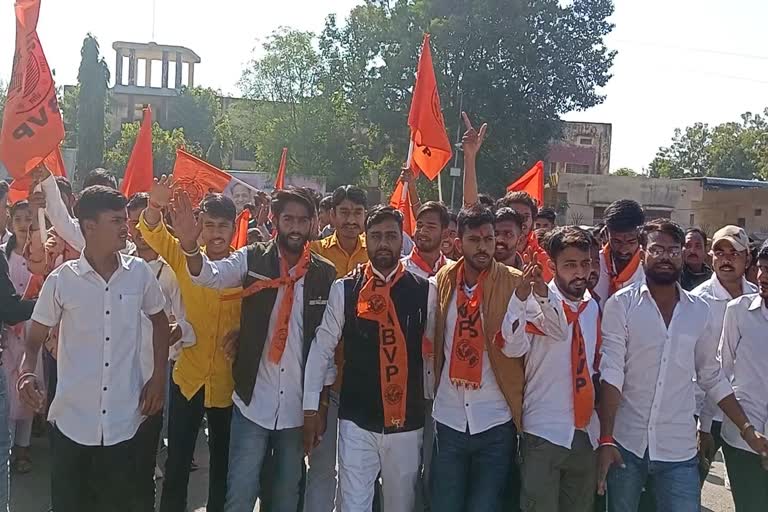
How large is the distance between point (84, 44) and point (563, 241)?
48227mm

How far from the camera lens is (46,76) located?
446cm

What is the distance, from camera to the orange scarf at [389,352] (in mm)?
3674

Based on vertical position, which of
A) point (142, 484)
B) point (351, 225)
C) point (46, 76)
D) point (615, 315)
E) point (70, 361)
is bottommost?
point (142, 484)

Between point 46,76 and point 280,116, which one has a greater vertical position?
point 280,116

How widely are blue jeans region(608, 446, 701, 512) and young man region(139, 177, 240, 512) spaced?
7.32ft

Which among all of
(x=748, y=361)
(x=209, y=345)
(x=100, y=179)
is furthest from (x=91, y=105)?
(x=748, y=361)

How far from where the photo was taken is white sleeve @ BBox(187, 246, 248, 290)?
12.2 ft

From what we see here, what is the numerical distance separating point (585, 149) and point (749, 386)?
44.7 meters

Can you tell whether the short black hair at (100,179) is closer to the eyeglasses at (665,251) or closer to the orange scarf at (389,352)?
the orange scarf at (389,352)

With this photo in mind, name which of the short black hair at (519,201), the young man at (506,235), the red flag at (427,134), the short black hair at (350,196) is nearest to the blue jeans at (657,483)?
the young man at (506,235)

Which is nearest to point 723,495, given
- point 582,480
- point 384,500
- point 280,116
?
point 582,480

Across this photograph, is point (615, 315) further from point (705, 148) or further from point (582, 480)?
point (705, 148)

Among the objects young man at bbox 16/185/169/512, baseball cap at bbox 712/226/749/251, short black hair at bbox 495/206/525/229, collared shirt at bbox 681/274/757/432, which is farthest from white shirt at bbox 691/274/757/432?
young man at bbox 16/185/169/512

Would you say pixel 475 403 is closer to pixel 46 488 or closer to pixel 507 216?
pixel 507 216
